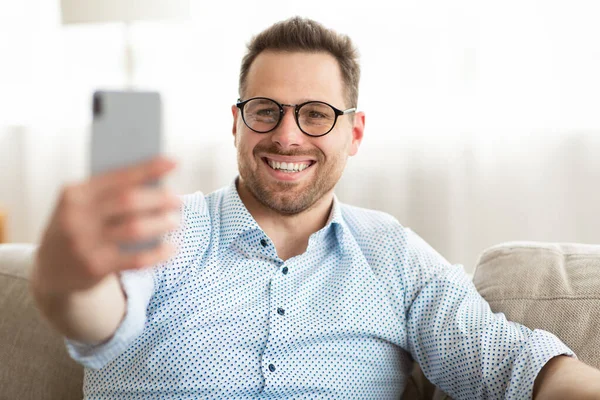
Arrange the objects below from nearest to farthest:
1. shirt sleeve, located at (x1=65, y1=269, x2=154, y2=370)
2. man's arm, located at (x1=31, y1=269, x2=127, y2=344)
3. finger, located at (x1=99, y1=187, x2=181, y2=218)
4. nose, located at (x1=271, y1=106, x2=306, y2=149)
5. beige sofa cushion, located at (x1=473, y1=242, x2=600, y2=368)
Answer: finger, located at (x1=99, y1=187, x2=181, y2=218), man's arm, located at (x1=31, y1=269, x2=127, y2=344), shirt sleeve, located at (x1=65, y1=269, x2=154, y2=370), beige sofa cushion, located at (x1=473, y1=242, x2=600, y2=368), nose, located at (x1=271, y1=106, x2=306, y2=149)

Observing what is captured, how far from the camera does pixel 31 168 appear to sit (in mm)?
3416

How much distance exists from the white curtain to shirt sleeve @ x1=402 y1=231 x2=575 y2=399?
1372 millimetres

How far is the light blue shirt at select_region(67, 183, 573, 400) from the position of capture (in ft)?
4.68

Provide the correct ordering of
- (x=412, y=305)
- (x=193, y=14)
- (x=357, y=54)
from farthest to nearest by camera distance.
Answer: (x=193, y=14)
(x=357, y=54)
(x=412, y=305)

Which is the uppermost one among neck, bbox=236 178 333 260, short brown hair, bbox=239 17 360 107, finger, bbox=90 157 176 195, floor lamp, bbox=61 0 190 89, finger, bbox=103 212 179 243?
floor lamp, bbox=61 0 190 89

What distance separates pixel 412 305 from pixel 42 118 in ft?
7.93

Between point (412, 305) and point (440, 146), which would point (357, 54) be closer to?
point (412, 305)

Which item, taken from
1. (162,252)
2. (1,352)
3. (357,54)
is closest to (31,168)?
(1,352)

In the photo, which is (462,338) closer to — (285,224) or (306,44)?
(285,224)

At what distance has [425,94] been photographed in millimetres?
2947

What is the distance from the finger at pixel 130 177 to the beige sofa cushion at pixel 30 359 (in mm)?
1036

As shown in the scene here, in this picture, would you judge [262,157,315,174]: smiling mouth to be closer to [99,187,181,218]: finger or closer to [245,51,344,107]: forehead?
[245,51,344,107]: forehead

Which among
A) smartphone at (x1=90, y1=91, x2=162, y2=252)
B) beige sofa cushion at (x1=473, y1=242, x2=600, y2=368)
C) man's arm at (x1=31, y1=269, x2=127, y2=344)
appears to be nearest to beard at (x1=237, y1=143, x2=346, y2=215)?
beige sofa cushion at (x1=473, y1=242, x2=600, y2=368)

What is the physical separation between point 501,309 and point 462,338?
17cm
